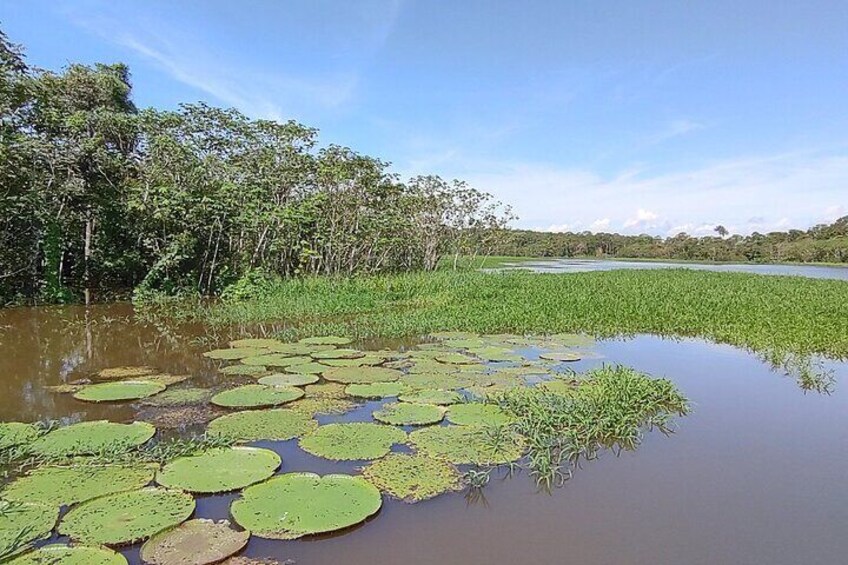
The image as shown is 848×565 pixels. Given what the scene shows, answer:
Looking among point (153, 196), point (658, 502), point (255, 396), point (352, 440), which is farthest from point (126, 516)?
point (153, 196)

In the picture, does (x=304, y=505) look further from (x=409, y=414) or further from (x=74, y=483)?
(x=409, y=414)

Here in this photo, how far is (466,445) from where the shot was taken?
3.74m

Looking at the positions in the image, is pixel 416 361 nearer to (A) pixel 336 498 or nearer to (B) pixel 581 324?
(A) pixel 336 498

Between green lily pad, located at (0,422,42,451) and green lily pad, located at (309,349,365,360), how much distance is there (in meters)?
3.01

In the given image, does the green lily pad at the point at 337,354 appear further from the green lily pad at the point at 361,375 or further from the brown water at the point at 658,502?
the brown water at the point at 658,502

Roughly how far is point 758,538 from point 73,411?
5.15 meters

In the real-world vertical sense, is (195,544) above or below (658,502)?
above

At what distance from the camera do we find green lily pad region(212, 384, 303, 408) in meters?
4.57

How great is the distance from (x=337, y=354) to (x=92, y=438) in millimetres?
3128

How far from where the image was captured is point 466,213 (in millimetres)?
21453

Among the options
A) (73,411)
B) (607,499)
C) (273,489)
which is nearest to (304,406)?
(273,489)

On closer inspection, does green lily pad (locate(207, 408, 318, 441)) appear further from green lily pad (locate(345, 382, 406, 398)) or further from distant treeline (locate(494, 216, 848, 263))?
distant treeline (locate(494, 216, 848, 263))

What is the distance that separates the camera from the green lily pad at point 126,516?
245 centimetres

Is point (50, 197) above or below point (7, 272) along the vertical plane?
above
